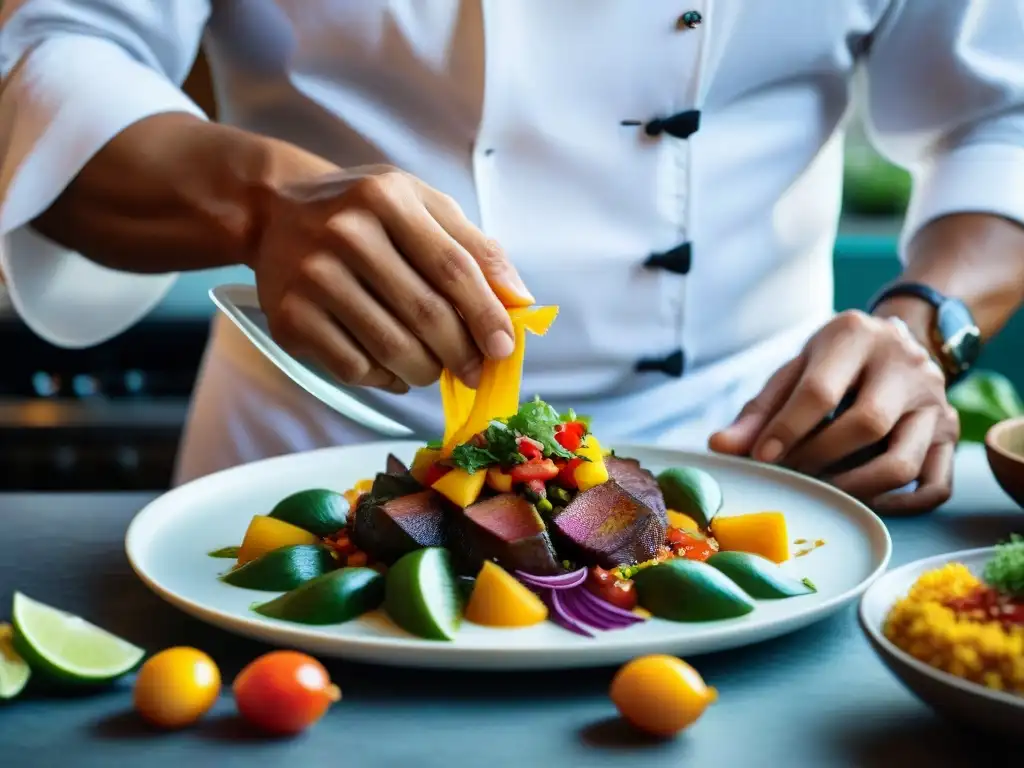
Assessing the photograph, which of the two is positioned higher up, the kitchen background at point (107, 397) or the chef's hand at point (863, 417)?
the chef's hand at point (863, 417)

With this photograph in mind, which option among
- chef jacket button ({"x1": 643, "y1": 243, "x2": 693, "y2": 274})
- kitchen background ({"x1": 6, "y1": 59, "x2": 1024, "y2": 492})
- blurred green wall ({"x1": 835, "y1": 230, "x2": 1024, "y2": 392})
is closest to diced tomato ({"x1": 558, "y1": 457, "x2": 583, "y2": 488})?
chef jacket button ({"x1": 643, "y1": 243, "x2": 693, "y2": 274})

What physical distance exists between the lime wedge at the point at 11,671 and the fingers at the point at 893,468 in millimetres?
1038

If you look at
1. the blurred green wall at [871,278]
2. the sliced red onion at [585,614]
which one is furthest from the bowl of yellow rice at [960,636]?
the blurred green wall at [871,278]

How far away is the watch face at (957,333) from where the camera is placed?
1.80 metres

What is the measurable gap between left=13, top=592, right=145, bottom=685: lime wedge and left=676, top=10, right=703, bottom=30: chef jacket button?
3.93 ft

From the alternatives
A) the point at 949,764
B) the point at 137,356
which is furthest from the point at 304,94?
the point at 137,356

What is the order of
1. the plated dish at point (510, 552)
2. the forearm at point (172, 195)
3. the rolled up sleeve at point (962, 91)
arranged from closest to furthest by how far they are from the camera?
the plated dish at point (510, 552)
the forearm at point (172, 195)
the rolled up sleeve at point (962, 91)

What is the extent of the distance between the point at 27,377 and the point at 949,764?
124 inches

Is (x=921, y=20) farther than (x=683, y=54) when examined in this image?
Yes

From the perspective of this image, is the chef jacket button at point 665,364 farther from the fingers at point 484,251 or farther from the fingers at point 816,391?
the fingers at point 484,251

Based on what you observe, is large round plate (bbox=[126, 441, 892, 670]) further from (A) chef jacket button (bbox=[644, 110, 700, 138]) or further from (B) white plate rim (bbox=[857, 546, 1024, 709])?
(A) chef jacket button (bbox=[644, 110, 700, 138])

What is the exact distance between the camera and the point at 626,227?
187 cm

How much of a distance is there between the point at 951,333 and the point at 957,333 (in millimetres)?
11

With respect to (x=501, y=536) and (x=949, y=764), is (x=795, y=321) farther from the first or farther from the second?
(x=949, y=764)
